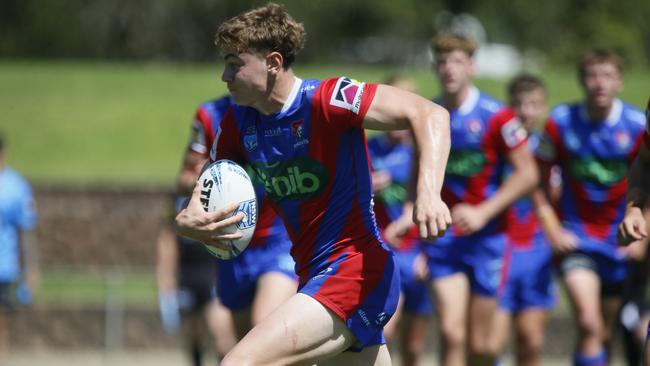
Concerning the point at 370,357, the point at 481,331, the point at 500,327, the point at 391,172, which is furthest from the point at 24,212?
the point at 370,357

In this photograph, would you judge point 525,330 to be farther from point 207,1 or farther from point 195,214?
point 207,1

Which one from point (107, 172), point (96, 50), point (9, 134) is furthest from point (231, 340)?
point (96, 50)

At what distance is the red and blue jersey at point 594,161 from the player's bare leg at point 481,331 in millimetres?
961

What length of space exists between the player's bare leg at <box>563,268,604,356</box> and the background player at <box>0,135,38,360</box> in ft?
18.2

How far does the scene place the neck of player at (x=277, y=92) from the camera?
492 centimetres

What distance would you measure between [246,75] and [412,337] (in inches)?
185

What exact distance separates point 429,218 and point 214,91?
20871 mm

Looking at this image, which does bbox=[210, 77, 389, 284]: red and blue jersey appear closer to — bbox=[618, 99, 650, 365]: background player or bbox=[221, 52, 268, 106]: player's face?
bbox=[221, 52, 268, 106]: player's face

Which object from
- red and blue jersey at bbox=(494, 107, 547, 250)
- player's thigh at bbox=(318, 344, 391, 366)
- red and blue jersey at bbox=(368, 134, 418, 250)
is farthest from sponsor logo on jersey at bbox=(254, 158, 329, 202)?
red and blue jersey at bbox=(494, 107, 547, 250)

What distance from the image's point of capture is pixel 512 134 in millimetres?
7465

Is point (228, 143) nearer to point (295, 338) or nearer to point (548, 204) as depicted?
point (295, 338)

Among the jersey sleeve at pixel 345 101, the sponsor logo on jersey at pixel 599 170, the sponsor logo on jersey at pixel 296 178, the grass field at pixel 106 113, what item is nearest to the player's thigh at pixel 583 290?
the sponsor logo on jersey at pixel 599 170

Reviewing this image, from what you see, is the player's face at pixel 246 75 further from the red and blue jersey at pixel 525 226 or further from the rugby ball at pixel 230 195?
the red and blue jersey at pixel 525 226

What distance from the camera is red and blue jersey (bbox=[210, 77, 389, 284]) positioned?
4.88 m
